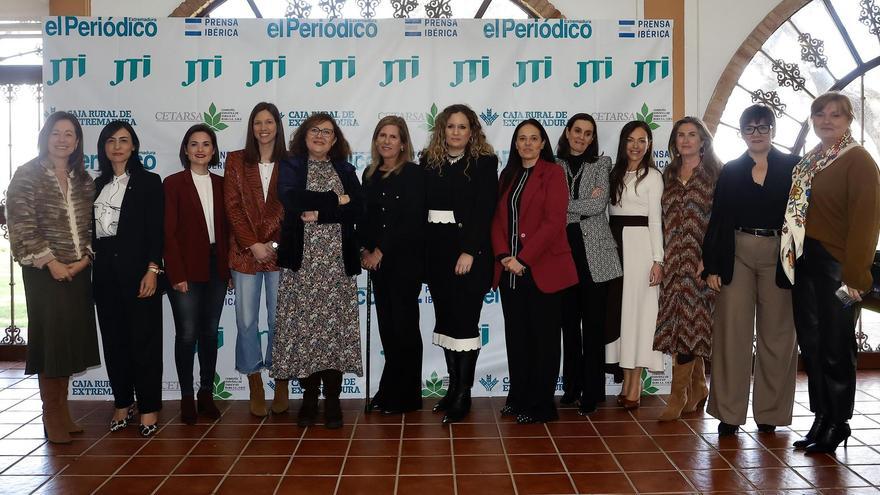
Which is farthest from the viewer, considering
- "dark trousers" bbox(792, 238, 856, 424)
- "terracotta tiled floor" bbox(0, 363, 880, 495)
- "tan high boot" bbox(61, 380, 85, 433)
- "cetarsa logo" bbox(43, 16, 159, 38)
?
"cetarsa logo" bbox(43, 16, 159, 38)

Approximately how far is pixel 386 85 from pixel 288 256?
53.5 inches

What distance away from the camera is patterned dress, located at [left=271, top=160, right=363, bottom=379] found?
3973mm

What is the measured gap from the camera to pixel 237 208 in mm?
4117

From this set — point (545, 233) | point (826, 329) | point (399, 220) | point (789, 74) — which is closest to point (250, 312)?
point (399, 220)

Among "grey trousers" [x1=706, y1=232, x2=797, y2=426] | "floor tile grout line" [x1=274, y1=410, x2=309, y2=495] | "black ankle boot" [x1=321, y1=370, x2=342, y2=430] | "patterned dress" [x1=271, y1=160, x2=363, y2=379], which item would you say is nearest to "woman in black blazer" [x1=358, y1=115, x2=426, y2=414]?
"patterned dress" [x1=271, y1=160, x2=363, y2=379]

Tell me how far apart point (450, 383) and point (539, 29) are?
7.12 feet

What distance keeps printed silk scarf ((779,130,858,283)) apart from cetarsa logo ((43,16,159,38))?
3.64 meters

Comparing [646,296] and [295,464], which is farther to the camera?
[646,296]

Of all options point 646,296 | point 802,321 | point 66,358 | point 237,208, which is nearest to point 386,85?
point 237,208

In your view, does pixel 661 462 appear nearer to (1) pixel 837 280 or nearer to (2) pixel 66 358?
(1) pixel 837 280

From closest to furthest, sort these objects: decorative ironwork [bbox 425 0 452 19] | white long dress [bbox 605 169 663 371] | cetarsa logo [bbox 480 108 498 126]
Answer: white long dress [bbox 605 169 663 371] → cetarsa logo [bbox 480 108 498 126] → decorative ironwork [bbox 425 0 452 19]

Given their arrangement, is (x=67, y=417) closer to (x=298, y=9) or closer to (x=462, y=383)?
(x=462, y=383)

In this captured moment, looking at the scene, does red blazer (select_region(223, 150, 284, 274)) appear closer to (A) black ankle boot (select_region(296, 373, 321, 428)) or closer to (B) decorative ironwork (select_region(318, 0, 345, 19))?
(A) black ankle boot (select_region(296, 373, 321, 428))

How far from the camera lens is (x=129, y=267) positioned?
12.6 ft
